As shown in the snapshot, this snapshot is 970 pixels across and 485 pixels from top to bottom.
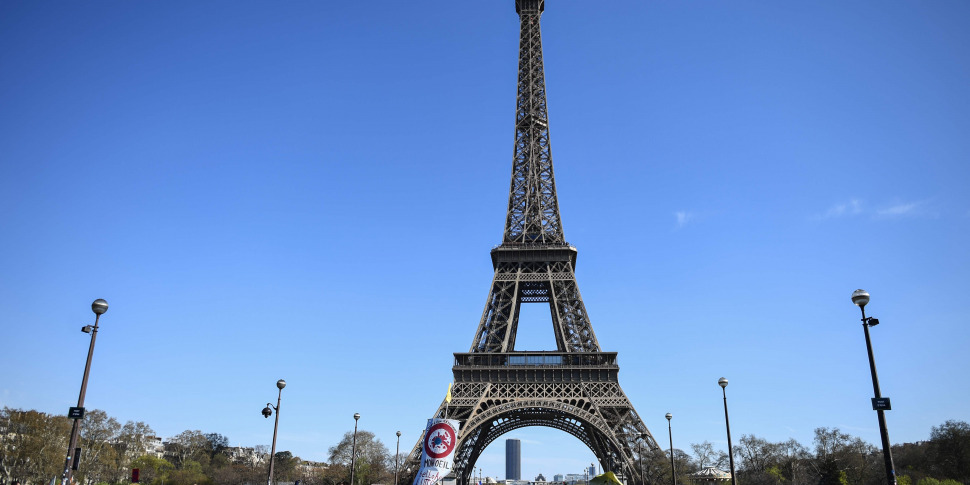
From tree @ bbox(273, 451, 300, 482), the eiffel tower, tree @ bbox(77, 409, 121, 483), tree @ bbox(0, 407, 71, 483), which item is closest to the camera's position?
the eiffel tower

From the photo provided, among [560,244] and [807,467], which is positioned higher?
[560,244]

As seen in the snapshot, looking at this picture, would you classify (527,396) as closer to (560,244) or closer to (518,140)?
(560,244)

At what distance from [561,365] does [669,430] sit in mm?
20905

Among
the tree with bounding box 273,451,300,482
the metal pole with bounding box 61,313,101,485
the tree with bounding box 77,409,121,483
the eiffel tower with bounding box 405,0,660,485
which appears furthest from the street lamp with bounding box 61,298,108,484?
the tree with bounding box 273,451,300,482

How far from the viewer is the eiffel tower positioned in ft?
193

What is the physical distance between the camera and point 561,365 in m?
62.1

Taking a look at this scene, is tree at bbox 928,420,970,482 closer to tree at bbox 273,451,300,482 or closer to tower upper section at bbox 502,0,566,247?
tower upper section at bbox 502,0,566,247

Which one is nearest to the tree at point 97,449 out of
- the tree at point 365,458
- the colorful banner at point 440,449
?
the tree at point 365,458

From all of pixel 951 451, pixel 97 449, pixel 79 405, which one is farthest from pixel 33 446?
pixel 951 451

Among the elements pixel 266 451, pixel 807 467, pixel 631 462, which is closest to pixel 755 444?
pixel 807 467

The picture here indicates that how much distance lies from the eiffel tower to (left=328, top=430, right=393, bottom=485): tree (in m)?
21.3

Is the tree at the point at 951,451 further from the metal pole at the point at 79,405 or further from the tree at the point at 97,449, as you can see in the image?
Answer: the tree at the point at 97,449

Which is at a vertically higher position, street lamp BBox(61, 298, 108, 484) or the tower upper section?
the tower upper section

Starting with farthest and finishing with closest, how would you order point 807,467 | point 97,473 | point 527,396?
1. point 807,467
2. point 97,473
3. point 527,396
